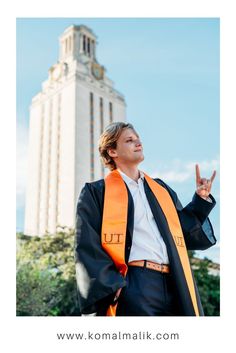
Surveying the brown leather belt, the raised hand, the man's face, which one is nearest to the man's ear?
the man's face

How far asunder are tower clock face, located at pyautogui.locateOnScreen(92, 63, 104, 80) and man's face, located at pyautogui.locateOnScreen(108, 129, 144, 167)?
39092 mm

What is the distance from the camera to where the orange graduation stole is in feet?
8.74

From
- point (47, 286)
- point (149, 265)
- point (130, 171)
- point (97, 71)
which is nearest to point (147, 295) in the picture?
point (149, 265)

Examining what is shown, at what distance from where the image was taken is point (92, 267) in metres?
2.59

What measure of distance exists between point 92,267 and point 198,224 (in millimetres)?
867

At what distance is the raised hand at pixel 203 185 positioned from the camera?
3059 millimetres

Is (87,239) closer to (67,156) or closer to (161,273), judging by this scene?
(161,273)

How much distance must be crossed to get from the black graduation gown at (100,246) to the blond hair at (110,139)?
220 mm

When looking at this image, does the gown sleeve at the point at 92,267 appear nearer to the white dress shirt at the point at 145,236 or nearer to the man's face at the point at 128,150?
the white dress shirt at the point at 145,236

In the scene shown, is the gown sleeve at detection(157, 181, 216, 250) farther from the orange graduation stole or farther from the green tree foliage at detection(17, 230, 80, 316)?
the green tree foliage at detection(17, 230, 80, 316)
